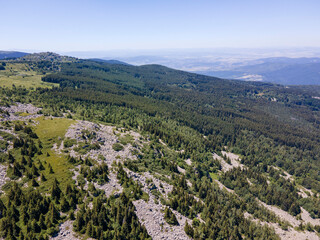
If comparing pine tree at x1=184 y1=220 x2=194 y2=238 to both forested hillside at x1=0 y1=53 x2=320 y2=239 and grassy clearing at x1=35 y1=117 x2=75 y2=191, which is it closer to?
forested hillside at x1=0 y1=53 x2=320 y2=239

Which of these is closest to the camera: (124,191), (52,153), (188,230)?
(188,230)

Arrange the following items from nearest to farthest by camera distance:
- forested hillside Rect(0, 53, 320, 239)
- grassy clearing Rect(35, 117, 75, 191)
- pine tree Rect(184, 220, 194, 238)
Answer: forested hillside Rect(0, 53, 320, 239) → pine tree Rect(184, 220, 194, 238) → grassy clearing Rect(35, 117, 75, 191)

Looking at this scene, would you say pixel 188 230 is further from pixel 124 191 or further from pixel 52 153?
pixel 52 153

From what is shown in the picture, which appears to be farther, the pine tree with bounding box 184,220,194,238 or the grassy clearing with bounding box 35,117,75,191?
the grassy clearing with bounding box 35,117,75,191

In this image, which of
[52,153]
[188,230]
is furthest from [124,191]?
[52,153]

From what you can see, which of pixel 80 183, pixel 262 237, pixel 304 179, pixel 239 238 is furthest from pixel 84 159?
pixel 304 179

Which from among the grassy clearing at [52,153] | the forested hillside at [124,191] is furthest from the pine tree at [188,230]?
the grassy clearing at [52,153]

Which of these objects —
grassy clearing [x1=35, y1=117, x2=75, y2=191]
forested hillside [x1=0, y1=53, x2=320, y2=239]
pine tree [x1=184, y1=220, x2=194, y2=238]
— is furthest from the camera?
grassy clearing [x1=35, y1=117, x2=75, y2=191]

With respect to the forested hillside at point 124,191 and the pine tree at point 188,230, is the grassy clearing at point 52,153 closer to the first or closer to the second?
the forested hillside at point 124,191

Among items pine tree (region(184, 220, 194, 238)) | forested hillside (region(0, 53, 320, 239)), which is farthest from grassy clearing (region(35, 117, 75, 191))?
pine tree (region(184, 220, 194, 238))
